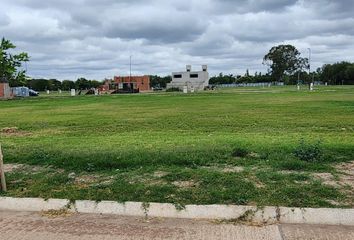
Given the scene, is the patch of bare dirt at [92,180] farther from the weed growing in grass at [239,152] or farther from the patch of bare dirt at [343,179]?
the patch of bare dirt at [343,179]

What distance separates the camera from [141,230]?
582 cm

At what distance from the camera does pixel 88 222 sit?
6180mm

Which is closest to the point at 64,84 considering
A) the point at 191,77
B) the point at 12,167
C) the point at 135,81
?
the point at 135,81

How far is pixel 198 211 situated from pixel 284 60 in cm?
14907

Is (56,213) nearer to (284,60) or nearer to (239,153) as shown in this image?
(239,153)

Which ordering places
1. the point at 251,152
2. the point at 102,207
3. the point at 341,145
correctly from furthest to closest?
the point at 341,145 → the point at 251,152 → the point at 102,207

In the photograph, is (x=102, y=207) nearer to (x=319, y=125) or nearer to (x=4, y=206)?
(x=4, y=206)

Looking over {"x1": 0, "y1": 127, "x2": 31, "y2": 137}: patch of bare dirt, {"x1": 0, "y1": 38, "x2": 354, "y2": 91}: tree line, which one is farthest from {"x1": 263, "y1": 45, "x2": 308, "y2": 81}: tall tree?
{"x1": 0, "y1": 127, "x2": 31, "y2": 137}: patch of bare dirt

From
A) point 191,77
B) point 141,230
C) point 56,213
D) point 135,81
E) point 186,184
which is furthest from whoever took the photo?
point 191,77

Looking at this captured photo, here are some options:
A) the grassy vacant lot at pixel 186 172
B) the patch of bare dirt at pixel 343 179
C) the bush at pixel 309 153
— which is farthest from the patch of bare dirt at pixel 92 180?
the bush at pixel 309 153

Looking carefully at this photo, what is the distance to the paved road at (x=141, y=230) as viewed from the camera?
555 centimetres

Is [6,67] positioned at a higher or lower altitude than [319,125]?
higher

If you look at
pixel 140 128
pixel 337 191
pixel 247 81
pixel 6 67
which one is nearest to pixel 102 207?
pixel 6 67

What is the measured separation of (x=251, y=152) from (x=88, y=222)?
4.45 metres
